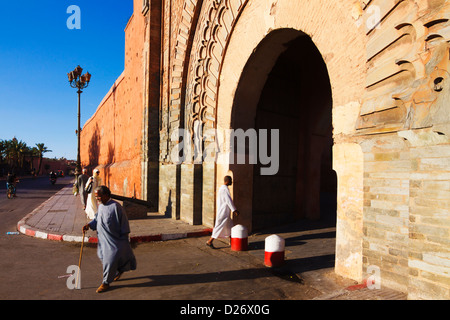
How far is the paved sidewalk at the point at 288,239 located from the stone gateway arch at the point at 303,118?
0.29m

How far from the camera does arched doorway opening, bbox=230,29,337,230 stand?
663cm

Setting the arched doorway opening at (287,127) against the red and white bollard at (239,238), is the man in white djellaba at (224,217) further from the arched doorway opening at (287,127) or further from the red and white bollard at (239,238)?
the arched doorway opening at (287,127)

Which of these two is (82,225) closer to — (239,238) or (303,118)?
(239,238)

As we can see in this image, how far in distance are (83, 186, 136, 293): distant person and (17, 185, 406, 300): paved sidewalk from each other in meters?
2.12

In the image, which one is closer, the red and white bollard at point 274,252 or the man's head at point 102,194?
the man's head at point 102,194

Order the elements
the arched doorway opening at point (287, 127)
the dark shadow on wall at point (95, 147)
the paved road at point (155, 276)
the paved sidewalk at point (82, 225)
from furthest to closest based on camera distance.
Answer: the dark shadow on wall at point (95, 147) < the arched doorway opening at point (287, 127) < the paved sidewalk at point (82, 225) < the paved road at point (155, 276)

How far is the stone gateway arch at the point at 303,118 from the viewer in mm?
2760

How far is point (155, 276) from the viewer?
13.1 feet

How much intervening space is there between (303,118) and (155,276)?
19.7ft

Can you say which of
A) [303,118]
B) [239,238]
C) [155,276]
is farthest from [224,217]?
[303,118]

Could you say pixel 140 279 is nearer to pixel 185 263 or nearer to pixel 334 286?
pixel 185 263

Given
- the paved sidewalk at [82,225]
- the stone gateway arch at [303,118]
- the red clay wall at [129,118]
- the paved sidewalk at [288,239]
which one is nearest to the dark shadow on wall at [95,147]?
the red clay wall at [129,118]

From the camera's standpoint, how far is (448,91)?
257 cm

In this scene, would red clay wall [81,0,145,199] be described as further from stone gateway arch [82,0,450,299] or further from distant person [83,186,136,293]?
distant person [83,186,136,293]
